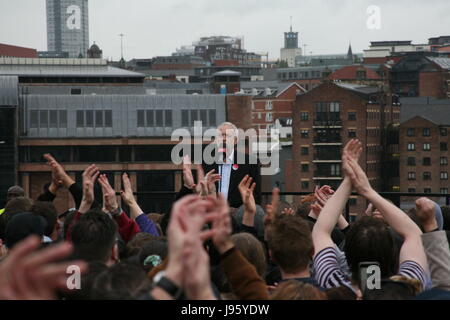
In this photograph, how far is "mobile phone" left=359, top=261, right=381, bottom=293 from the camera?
3.76 metres

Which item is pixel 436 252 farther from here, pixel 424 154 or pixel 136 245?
pixel 424 154

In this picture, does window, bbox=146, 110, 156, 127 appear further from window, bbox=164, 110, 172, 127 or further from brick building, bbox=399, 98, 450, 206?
brick building, bbox=399, 98, 450, 206

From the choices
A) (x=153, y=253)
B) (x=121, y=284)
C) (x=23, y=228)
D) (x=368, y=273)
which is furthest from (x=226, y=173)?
(x=121, y=284)

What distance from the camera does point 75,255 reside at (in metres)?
3.91

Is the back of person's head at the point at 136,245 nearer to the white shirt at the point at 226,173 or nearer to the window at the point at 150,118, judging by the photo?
the white shirt at the point at 226,173

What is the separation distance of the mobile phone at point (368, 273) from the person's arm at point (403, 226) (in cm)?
11

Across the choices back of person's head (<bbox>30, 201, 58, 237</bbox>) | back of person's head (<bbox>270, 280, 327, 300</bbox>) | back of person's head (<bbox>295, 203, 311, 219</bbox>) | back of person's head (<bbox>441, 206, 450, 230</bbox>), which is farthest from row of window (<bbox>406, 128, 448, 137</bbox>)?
back of person's head (<bbox>270, 280, 327, 300</bbox>)

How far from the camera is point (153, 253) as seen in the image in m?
4.17

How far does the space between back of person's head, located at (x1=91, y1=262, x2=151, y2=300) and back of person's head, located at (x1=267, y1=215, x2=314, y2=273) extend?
101 centimetres

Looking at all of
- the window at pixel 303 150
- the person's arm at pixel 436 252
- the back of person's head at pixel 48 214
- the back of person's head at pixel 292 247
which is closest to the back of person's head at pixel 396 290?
the person's arm at pixel 436 252

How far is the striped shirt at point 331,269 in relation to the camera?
3.79 meters
